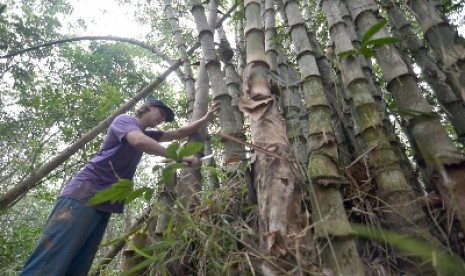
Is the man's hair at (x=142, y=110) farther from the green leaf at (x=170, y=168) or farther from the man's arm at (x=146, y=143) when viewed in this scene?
the green leaf at (x=170, y=168)

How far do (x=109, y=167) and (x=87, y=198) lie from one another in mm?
246

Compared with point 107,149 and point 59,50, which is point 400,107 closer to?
point 107,149

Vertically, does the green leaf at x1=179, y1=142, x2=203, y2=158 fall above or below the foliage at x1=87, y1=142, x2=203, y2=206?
above

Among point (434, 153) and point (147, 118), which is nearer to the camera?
point (434, 153)

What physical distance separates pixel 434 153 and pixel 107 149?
195 cm

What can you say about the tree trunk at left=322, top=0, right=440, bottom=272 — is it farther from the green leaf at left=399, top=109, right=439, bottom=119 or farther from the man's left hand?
the man's left hand

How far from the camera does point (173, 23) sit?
3201 mm

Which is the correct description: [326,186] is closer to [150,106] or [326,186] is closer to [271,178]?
[271,178]

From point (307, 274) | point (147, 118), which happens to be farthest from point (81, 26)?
point (307, 274)

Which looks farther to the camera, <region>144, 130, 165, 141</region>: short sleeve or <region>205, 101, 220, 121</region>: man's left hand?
<region>144, 130, 165, 141</region>: short sleeve

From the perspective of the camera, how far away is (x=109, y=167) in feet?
7.58

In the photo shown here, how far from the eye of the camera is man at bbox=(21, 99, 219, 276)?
1.92m

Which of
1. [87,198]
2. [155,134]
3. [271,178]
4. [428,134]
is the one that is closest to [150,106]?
[155,134]

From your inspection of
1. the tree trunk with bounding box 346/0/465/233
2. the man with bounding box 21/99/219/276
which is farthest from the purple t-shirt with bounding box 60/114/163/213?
the tree trunk with bounding box 346/0/465/233
